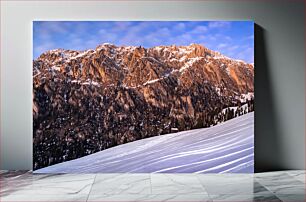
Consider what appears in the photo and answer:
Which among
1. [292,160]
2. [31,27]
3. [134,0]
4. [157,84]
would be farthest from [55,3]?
[292,160]

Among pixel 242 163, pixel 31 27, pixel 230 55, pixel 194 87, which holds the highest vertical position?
pixel 31 27

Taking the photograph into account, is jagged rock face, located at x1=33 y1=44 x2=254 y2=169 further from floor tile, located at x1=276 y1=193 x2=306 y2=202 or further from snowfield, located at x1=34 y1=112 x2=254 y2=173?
floor tile, located at x1=276 y1=193 x2=306 y2=202

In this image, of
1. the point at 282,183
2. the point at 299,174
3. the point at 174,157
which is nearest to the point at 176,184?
the point at 174,157

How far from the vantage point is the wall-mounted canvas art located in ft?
19.5

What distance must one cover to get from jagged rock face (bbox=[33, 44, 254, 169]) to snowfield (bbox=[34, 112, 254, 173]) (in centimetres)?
10

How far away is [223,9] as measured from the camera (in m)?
6.02

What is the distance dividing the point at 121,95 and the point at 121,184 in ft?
3.79

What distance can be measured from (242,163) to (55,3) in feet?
9.53

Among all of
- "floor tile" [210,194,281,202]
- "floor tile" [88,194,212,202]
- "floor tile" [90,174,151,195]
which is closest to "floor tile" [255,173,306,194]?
"floor tile" [210,194,281,202]

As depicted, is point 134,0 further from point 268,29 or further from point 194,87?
point 268,29

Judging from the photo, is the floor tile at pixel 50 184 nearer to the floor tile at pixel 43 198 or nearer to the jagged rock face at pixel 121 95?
the floor tile at pixel 43 198

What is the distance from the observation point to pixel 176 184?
209 inches

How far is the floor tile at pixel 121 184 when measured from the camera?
496 centimetres

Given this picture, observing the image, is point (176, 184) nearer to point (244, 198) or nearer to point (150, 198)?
point (150, 198)
